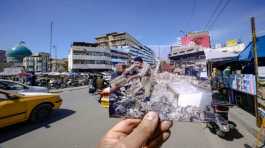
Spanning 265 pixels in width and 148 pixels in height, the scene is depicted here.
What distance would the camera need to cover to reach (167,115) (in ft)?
3.49

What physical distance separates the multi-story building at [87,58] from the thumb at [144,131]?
177 ft

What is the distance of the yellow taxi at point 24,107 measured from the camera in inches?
183

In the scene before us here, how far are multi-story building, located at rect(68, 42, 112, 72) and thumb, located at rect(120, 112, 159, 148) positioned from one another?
53797 millimetres

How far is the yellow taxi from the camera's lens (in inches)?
183

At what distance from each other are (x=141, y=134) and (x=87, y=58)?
5870 cm

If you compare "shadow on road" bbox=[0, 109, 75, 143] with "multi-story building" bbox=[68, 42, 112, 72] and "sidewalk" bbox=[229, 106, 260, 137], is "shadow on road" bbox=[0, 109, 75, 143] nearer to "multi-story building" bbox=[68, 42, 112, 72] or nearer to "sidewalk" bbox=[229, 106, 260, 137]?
"sidewalk" bbox=[229, 106, 260, 137]

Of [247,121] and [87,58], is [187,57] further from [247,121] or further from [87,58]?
[87,58]

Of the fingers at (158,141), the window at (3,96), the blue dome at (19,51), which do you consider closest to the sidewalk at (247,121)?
the fingers at (158,141)

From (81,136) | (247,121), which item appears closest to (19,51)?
(81,136)

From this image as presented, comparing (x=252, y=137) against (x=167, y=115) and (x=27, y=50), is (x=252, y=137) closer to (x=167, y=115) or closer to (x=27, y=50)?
(x=167, y=115)

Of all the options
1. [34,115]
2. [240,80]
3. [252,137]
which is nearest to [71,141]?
[34,115]

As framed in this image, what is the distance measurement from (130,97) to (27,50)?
1237 inches

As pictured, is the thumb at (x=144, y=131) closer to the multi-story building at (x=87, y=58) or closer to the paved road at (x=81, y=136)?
the paved road at (x=81, y=136)

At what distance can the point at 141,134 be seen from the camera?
115 cm
